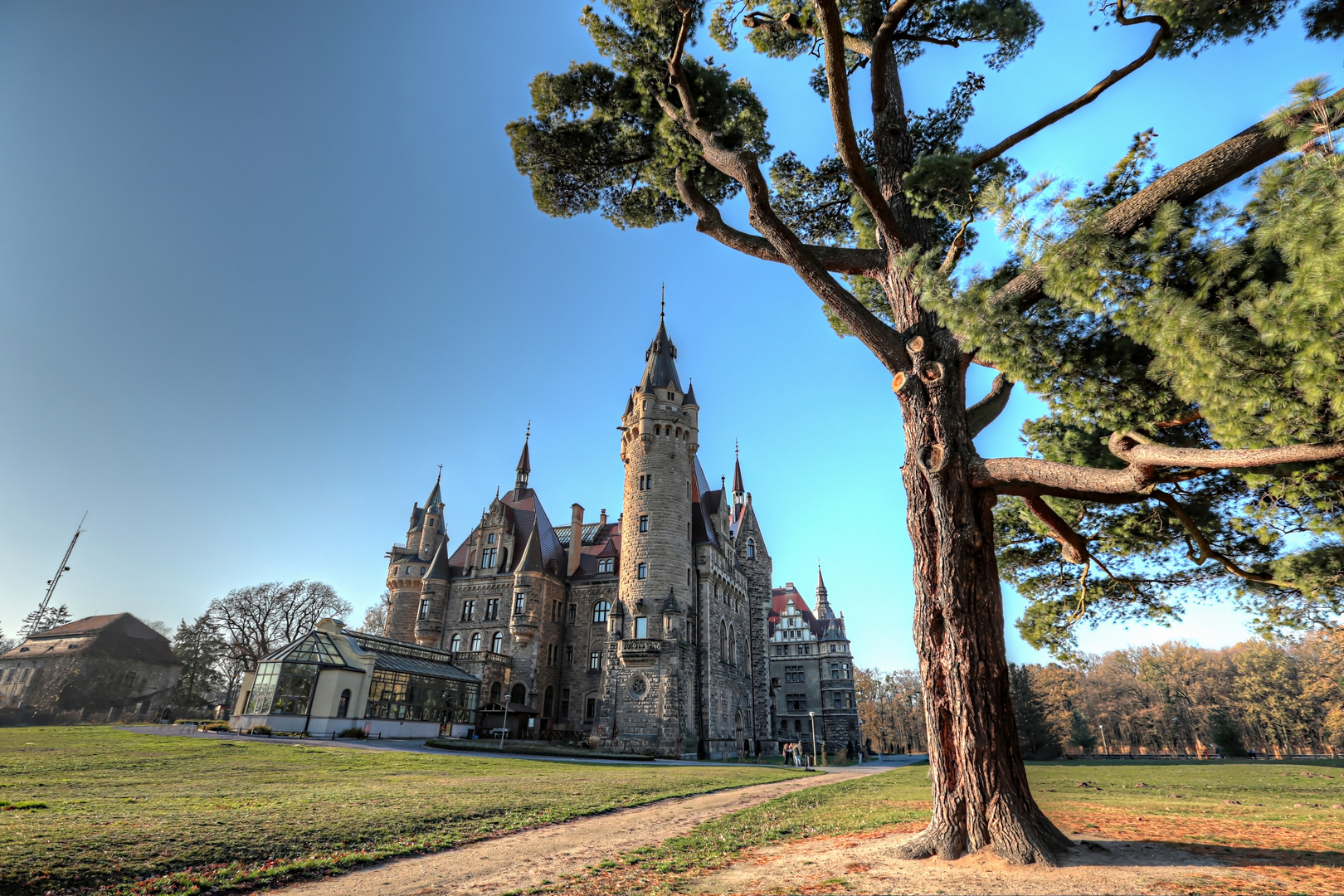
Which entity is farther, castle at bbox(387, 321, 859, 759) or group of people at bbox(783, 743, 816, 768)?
castle at bbox(387, 321, 859, 759)

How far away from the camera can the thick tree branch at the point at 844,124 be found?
6719 mm

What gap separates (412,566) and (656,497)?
20081 millimetres

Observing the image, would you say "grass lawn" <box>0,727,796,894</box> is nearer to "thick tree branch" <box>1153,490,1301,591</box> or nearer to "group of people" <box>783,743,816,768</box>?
"thick tree branch" <box>1153,490,1301,591</box>

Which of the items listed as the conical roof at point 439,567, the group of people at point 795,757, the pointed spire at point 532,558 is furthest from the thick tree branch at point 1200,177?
the conical roof at point 439,567

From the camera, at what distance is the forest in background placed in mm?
45500

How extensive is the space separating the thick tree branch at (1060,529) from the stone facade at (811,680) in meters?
46.4

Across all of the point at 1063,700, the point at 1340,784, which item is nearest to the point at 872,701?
the point at 1063,700

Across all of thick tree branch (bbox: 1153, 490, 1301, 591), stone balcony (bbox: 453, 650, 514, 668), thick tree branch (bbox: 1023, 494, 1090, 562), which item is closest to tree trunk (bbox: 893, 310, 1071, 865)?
thick tree branch (bbox: 1023, 494, 1090, 562)

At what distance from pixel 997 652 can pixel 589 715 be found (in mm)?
36120

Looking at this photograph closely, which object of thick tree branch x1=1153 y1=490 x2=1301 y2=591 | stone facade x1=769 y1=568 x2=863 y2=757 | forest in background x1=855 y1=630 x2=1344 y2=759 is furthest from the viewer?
stone facade x1=769 y1=568 x2=863 y2=757

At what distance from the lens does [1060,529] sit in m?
8.54

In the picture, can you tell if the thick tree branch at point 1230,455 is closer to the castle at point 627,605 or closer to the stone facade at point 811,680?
the castle at point 627,605

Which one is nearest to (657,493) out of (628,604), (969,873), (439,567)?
(628,604)

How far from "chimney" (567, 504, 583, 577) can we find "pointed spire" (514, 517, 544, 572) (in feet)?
9.80
